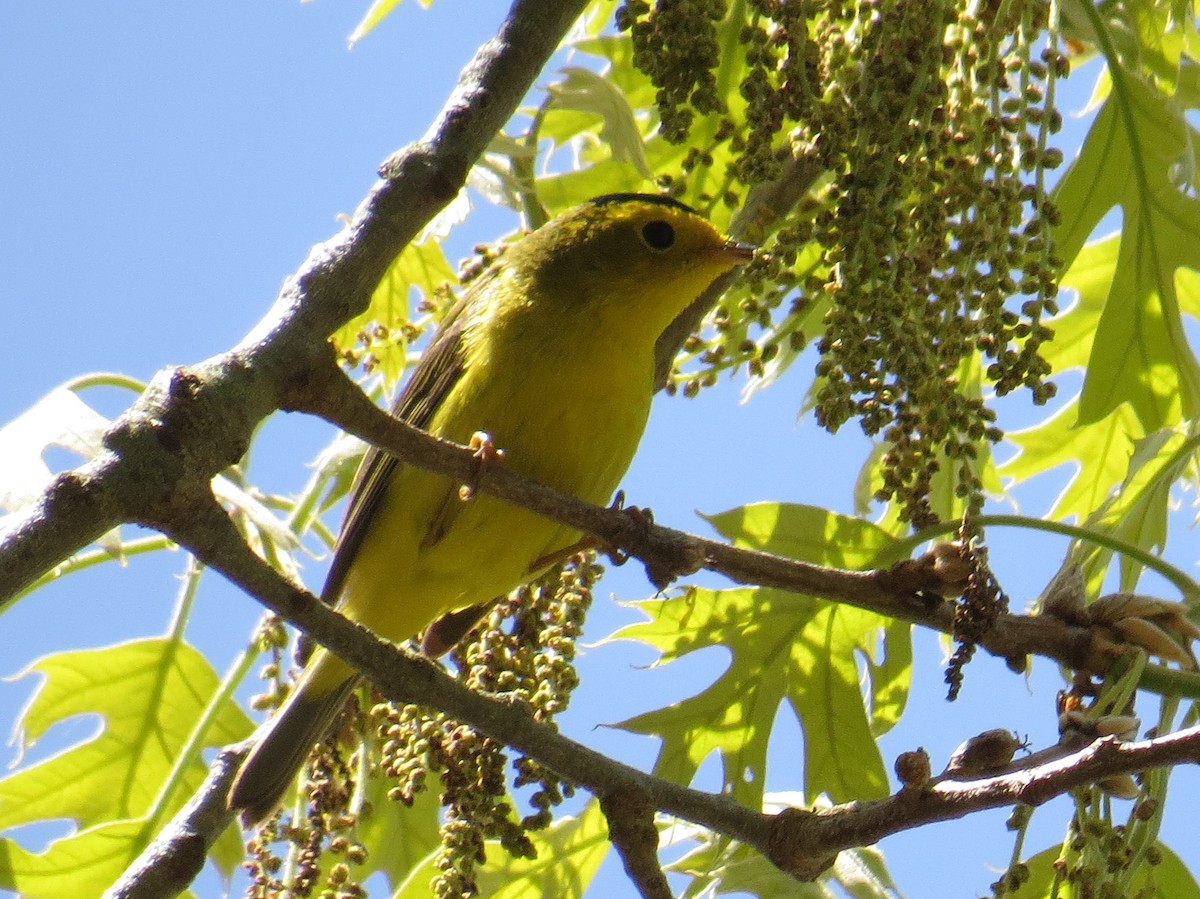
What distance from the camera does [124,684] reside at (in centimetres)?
344

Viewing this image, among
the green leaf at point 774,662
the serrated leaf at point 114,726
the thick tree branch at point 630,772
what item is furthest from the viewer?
the serrated leaf at point 114,726

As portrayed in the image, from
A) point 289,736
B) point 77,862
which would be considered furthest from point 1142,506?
point 77,862

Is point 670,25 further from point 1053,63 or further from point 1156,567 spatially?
point 1156,567

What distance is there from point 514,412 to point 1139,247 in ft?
4.62

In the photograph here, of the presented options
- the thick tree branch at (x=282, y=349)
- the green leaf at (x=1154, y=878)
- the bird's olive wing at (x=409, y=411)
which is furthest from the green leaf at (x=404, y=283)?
the green leaf at (x=1154, y=878)

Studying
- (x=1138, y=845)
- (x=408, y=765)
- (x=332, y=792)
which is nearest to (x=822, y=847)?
(x=1138, y=845)

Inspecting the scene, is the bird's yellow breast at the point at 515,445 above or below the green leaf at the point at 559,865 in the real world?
above

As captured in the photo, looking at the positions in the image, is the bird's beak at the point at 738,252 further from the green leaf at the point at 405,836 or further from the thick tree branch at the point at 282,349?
the green leaf at the point at 405,836

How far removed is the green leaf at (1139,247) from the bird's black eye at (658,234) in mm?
895

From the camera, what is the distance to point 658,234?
3.48 metres

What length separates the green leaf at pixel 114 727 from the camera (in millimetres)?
3410

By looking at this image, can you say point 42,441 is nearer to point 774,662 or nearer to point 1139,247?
point 774,662

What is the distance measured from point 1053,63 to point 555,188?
141cm

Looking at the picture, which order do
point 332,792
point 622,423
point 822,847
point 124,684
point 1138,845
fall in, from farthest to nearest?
point 124,684
point 622,423
point 332,792
point 1138,845
point 822,847
